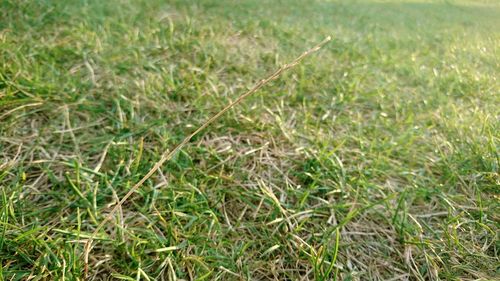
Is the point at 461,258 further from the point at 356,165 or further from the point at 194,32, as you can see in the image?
the point at 194,32

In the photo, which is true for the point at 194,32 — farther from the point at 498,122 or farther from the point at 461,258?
the point at 461,258

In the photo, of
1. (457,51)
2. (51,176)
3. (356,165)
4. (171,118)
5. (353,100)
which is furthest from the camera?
(457,51)

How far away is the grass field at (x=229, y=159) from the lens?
3.08 feet

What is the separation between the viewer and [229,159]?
1252 millimetres

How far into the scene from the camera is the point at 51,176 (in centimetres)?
107

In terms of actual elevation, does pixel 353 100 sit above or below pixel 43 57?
below

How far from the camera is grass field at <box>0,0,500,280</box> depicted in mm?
940

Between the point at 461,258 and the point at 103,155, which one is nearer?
the point at 461,258

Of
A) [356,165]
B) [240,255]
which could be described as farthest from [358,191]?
[240,255]

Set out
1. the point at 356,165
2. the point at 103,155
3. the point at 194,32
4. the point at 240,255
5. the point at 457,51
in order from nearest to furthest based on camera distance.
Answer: the point at 240,255 < the point at 103,155 < the point at 356,165 < the point at 194,32 < the point at 457,51

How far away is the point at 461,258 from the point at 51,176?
116 centimetres

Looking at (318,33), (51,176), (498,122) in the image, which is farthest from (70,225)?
(318,33)

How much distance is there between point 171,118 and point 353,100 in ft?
2.76

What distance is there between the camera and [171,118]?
1.39 metres
